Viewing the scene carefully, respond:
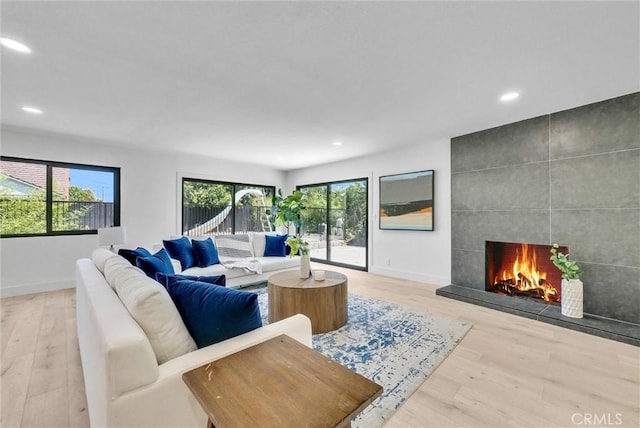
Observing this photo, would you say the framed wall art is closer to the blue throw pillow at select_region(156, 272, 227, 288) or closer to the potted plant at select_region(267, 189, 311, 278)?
the potted plant at select_region(267, 189, 311, 278)

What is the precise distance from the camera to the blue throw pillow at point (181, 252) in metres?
3.73

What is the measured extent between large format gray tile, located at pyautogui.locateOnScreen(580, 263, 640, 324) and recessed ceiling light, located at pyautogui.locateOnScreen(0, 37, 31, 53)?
5438 millimetres

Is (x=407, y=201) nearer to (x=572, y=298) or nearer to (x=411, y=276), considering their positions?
(x=411, y=276)

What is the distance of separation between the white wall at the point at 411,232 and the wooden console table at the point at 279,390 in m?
3.81

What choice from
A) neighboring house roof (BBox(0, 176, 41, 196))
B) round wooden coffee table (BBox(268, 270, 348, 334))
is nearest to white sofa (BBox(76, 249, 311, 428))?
round wooden coffee table (BBox(268, 270, 348, 334))

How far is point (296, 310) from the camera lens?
2635 mm

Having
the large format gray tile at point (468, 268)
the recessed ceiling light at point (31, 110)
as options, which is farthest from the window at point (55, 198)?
the large format gray tile at point (468, 268)

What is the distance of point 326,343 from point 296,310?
411 millimetres

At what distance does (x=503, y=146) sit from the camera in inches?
143

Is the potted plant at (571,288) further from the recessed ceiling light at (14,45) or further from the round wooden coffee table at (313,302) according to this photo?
the recessed ceiling light at (14,45)

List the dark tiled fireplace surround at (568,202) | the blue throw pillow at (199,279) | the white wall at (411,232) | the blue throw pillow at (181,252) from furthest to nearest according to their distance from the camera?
the white wall at (411,232), the blue throw pillow at (181,252), the dark tiled fireplace surround at (568,202), the blue throw pillow at (199,279)

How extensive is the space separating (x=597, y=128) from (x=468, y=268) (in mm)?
2172

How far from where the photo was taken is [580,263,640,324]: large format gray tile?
2729mm

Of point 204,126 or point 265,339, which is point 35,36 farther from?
point 265,339
